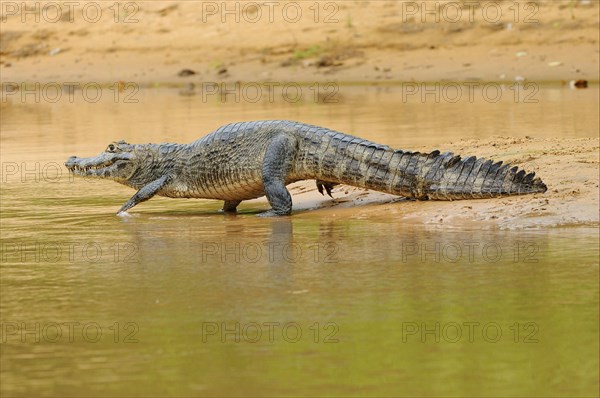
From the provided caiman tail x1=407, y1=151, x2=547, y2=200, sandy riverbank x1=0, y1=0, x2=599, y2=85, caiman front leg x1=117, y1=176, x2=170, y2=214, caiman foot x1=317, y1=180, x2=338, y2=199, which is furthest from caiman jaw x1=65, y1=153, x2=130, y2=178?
sandy riverbank x1=0, y1=0, x2=599, y2=85

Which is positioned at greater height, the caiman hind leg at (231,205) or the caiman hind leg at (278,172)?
the caiman hind leg at (278,172)

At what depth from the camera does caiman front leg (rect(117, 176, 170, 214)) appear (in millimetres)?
9134

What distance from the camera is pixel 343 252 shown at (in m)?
6.92

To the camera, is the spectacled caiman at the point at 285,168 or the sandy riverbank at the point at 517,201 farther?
the spectacled caiman at the point at 285,168

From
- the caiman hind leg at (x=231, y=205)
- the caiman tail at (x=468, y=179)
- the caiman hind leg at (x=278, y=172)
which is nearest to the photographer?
the caiman tail at (x=468, y=179)

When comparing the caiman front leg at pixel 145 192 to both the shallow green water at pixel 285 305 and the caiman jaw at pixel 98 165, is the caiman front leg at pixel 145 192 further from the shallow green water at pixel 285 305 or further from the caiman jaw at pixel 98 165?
the caiman jaw at pixel 98 165

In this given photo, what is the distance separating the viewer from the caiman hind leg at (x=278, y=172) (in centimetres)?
865

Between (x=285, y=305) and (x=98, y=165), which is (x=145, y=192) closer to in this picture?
(x=98, y=165)

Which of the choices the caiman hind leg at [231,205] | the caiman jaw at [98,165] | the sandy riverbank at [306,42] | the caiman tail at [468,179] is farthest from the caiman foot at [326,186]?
the sandy riverbank at [306,42]

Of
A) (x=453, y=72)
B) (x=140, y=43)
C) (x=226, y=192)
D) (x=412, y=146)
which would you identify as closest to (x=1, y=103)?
(x=140, y=43)

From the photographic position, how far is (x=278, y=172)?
346 inches

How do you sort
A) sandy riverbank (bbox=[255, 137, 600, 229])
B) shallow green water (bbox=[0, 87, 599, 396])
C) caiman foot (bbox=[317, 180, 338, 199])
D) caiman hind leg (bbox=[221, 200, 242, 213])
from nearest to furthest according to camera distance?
shallow green water (bbox=[0, 87, 599, 396])
sandy riverbank (bbox=[255, 137, 600, 229])
caiman foot (bbox=[317, 180, 338, 199])
caiman hind leg (bbox=[221, 200, 242, 213])

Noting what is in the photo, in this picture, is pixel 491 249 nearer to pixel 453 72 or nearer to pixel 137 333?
pixel 137 333

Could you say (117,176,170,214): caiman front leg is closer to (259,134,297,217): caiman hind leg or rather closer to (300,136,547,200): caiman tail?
(259,134,297,217): caiman hind leg
